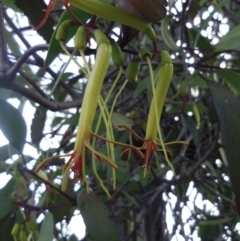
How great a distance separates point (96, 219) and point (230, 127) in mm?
298

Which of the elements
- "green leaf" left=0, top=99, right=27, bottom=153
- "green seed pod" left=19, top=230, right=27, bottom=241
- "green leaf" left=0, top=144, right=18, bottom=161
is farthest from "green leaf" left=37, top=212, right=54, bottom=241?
"green leaf" left=0, top=144, right=18, bottom=161

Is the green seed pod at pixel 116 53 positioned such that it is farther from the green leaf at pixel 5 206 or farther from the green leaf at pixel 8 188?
the green leaf at pixel 8 188

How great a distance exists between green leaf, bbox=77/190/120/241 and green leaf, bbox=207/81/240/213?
251 millimetres

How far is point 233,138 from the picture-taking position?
2.37ft

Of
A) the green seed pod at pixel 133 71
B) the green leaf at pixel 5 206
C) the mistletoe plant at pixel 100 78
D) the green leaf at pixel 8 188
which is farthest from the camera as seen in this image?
the green leaf at pixel 8 188

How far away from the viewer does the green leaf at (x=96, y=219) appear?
2.76 ft

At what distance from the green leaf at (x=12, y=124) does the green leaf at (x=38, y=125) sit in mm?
343

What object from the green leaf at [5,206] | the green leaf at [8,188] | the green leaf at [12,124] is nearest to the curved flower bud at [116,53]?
the green leaf at [12,124]

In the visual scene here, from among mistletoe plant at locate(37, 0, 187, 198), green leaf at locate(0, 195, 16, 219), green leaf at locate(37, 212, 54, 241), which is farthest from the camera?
green leaf at locate(0, 195, 16, 219)

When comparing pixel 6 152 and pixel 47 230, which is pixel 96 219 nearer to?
pixel 47 230

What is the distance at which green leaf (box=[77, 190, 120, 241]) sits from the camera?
2.76 ft

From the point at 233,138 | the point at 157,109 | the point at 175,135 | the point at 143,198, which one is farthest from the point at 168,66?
the point at 175,135

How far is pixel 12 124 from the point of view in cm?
86

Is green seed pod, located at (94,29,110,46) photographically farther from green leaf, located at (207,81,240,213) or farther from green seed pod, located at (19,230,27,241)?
green seed pod, located at (19,230,27,241)
